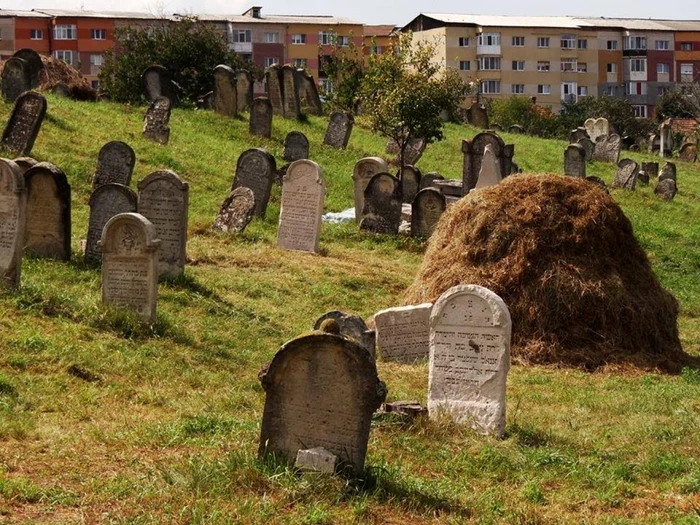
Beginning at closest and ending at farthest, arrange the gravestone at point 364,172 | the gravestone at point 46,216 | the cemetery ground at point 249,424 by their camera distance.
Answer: the cemetery ground at point 249,424
the gravestone at point 46,216
the gravestone at point 364,172

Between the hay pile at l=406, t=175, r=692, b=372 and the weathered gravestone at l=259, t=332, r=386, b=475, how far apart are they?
6687mm

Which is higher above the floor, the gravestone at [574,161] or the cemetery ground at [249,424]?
the gravestone at [574,161]

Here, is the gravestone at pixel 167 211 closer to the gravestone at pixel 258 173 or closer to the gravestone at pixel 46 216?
the gravestone at pixel 46 216

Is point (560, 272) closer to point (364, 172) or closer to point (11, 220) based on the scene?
point (11, 220)

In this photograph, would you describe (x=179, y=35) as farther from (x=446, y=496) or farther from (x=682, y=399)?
(x=446, y=496)

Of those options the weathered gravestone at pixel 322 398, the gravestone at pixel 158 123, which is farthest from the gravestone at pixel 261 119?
the weathered gravestone at pixel 322 398

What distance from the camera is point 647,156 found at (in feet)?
152

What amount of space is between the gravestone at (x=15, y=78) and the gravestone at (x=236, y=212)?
31.8 feet

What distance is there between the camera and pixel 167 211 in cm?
1722

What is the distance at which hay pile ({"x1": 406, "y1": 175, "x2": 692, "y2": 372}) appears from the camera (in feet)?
51.0

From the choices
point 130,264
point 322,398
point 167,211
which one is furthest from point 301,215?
point 322,398

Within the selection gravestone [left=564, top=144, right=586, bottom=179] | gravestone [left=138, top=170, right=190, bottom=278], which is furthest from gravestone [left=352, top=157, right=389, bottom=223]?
gravestone [left=564, top=144, right=586, bottom=179]

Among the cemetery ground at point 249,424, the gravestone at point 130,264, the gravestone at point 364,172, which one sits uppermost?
the gravestone at point 364,172

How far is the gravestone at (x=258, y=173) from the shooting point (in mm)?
23609
